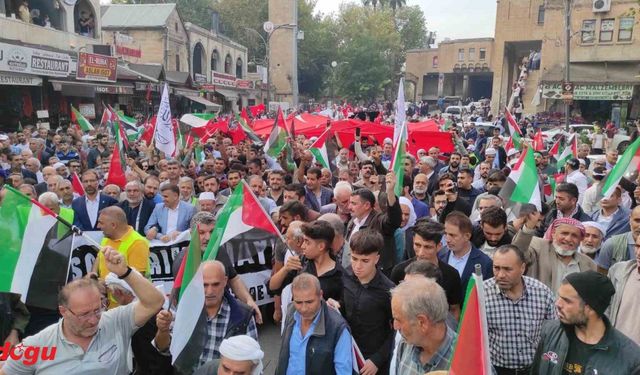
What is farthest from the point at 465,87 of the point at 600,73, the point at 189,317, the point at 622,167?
the point at 189,317

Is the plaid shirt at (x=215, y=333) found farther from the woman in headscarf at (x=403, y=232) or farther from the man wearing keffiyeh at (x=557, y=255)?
the man wearing keffiyeh at (x=557, y=255)

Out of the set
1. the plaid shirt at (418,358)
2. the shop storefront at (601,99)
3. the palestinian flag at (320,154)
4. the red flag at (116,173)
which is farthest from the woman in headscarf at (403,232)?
the shop storefront at (601,99)

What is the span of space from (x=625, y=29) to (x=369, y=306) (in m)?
36.6

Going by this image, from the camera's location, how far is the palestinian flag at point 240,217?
156 inches

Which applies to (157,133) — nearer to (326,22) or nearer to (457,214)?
(457,214)

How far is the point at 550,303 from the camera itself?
3.39 metres

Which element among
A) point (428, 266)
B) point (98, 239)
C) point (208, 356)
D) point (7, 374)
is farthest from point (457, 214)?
point (98, 239)

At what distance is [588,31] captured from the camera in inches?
1345

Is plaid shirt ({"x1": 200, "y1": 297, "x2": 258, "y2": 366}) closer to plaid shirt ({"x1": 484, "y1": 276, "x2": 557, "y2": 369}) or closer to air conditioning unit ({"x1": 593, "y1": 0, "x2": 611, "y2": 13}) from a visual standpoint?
plaid shirt ({"x1": 484, "y1": 276, "x2": 557, "y2": 369})

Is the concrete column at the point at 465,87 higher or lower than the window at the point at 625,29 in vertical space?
lower

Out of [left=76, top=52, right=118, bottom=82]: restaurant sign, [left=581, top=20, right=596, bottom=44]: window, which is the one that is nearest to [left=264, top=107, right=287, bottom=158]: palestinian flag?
[left=76, top=52, right=118, bottom=82]: restaurant sign

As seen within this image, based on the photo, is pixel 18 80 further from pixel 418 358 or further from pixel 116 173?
pixel 418 358

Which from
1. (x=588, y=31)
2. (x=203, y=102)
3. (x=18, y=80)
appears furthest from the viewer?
(x=588, y=31)

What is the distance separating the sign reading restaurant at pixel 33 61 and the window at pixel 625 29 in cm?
3159
